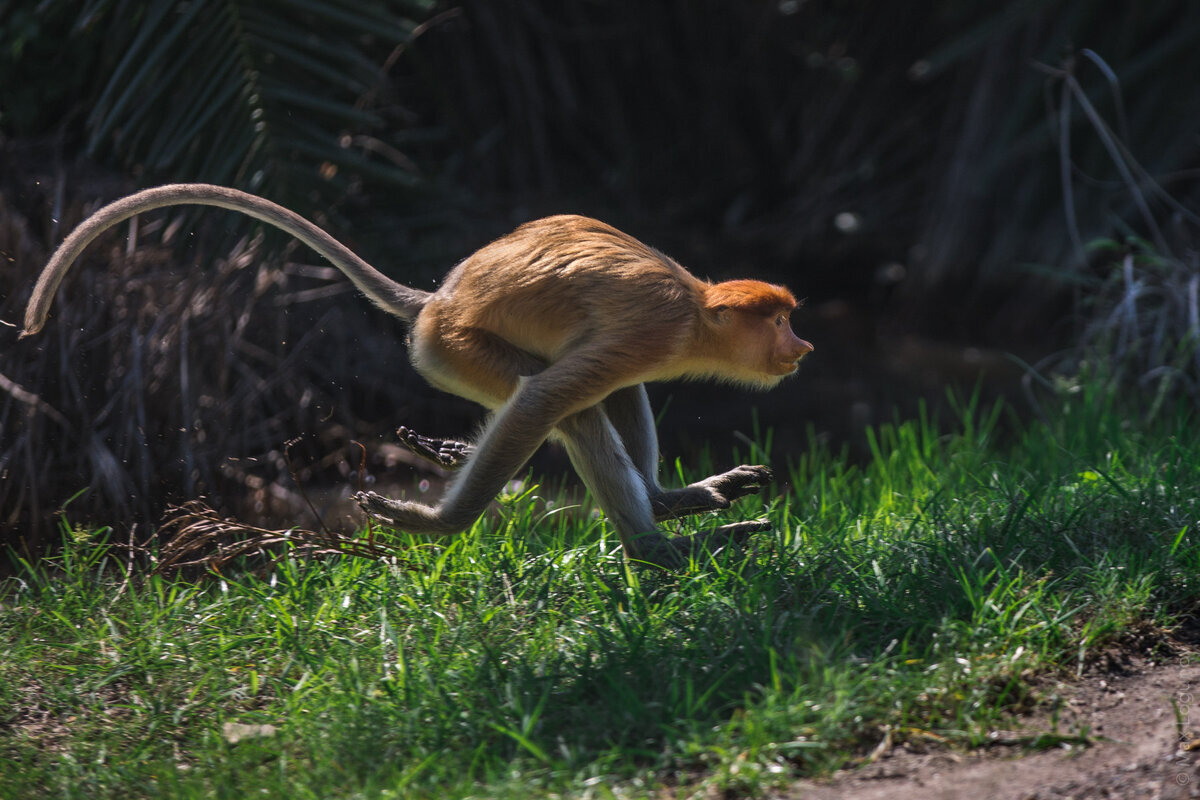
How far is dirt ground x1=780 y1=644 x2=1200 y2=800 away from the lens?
2.73m

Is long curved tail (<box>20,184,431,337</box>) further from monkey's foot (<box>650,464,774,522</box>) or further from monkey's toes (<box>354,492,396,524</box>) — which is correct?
monkey's foot (<box>650,464,774,522</box>)

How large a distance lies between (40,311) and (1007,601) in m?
2.97

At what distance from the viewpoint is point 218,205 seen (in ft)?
13.1

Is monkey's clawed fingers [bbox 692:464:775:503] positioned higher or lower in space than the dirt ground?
higher

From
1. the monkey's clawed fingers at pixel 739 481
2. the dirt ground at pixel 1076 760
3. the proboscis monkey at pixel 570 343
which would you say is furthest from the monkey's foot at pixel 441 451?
the dirt ground at pixel 1076 760

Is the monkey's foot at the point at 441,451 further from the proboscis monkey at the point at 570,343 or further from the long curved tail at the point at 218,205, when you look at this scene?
the long curved tail at the point at 218,205

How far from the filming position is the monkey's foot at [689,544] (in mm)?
3846

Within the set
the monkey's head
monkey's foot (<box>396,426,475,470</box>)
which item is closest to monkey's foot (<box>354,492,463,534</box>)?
monkey's foot (<box>396,426,475,470</box>)

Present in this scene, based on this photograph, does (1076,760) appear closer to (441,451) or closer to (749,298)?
(749,298)

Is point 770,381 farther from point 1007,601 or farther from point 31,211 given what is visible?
point 31,211

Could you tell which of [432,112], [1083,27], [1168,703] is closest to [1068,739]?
[1168,703]

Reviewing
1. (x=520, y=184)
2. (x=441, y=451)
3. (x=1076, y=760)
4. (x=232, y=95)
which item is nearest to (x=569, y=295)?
(x=441, y=451)

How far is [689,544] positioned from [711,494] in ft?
0.59

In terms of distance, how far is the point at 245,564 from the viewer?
4.45 meters
